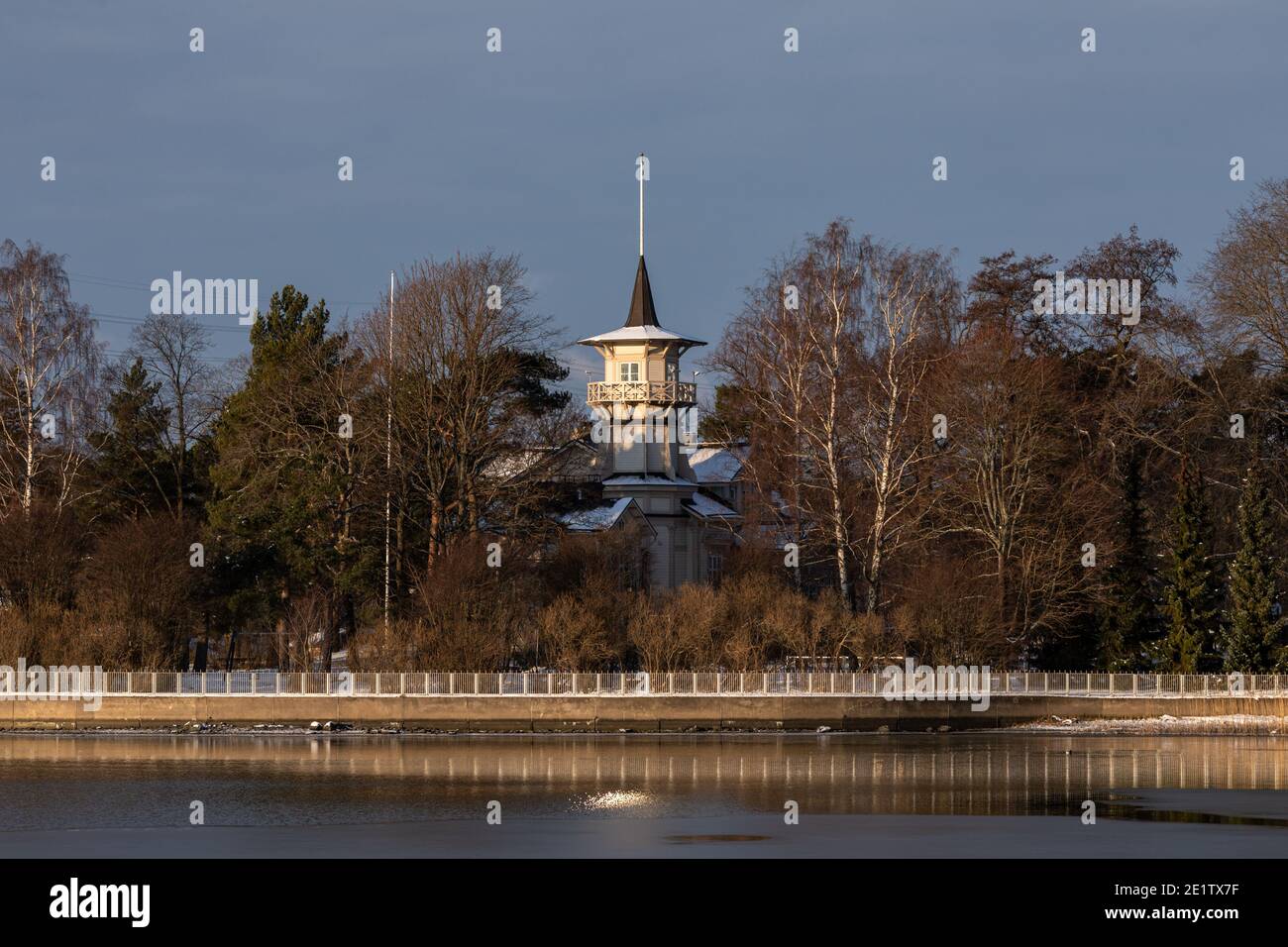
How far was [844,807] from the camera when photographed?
30.6m

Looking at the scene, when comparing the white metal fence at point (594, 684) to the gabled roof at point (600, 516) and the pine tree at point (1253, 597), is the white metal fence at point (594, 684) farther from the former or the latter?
the gabled roof at point (600, 516)

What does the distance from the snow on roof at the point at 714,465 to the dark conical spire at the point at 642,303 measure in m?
7.12

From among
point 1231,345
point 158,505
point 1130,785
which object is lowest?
point 1130,785

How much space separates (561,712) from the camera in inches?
1961

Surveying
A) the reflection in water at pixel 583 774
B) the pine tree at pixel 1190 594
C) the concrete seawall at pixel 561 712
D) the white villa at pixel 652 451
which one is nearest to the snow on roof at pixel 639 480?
the white villa at pixel 652 451

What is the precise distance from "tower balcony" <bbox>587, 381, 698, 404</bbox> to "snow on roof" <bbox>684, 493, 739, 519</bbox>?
14.1 feet

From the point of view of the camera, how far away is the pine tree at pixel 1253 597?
54.5 meters

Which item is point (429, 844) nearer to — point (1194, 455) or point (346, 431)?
point (346, 431)

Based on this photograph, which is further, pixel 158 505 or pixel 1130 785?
pixel 158 505

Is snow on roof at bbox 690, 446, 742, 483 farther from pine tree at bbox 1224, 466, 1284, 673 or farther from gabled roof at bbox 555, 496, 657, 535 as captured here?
pine tree at bbox 1224, 466, 1284, 673

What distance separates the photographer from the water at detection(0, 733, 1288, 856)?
26484 millimetres

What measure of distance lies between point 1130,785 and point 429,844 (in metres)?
14.4
